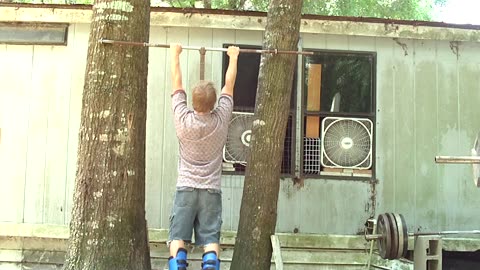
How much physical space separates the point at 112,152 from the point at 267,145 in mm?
1331

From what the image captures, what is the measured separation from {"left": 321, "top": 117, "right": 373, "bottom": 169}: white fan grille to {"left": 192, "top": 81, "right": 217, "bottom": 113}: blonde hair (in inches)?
113

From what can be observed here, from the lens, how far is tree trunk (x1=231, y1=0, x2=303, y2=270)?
4426mm

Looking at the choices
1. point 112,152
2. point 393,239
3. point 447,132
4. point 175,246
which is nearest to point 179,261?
point 175,246

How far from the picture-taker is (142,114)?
4023mm

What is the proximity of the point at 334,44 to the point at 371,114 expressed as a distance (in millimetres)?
941

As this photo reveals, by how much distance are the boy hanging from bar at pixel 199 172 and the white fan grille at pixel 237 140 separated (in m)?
2.36

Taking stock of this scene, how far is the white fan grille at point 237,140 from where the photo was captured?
20.1 feet

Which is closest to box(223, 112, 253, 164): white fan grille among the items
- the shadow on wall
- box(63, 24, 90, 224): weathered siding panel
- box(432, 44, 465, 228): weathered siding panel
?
box(63, 24, 90, 224): weathered siding panel

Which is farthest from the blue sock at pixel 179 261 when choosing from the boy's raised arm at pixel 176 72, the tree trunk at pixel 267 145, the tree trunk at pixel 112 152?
the boy's raised arm at pixel 176 72

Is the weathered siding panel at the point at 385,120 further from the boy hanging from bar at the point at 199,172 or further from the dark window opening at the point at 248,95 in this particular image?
the boy hanging from bar at the point at 199,172

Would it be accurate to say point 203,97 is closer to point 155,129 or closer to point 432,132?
point 155,129

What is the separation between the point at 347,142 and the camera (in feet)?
20.6

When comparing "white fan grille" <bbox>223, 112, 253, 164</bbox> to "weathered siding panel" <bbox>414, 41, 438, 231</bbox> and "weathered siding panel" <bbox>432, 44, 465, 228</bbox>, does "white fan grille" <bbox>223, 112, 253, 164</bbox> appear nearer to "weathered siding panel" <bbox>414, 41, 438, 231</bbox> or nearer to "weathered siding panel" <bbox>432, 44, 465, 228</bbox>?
"weathered siding panel" <bbox>414, 41, 438, 231</bbox>

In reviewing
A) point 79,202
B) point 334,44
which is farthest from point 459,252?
point 79,202
